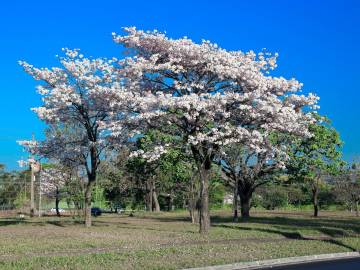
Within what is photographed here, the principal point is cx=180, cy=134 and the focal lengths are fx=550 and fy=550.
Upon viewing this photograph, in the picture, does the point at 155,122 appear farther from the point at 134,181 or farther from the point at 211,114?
the point at 134,181

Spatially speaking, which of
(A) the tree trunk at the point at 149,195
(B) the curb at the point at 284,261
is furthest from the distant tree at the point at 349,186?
(B) the curb at the point at 284,261

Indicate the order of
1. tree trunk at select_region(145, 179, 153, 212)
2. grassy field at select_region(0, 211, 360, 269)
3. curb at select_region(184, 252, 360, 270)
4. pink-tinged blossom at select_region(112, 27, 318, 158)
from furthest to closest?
tree trunk at select_region(145, 179, 153, 212)
pink-tinged blossom at select_region(112, 27, 318, 158)
curb at select_region(184, 252, 360, 270)
grassy field at select_region(0, 211, 360, 269)

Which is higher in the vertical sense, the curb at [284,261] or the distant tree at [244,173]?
the distant tree at [244,173]

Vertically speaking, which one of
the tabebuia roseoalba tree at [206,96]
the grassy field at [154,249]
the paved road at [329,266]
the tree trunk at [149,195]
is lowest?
the paved road at [329,266]

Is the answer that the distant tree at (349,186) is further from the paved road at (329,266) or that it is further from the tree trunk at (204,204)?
the paved road at (329,266)

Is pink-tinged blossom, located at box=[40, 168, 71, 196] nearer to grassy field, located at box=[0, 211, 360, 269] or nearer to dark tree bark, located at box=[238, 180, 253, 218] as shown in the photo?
dark tree bark, located at box=[238, 180, 253, 218]

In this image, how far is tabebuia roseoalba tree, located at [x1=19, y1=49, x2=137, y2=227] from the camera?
2469cm

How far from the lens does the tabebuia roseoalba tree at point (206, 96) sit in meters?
21.1

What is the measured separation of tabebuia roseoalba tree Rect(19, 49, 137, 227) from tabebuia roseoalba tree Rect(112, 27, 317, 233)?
6.75ft

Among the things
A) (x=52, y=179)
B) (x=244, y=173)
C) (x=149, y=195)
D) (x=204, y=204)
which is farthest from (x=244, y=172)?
(x=149, y=195)

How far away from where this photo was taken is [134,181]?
5653cm

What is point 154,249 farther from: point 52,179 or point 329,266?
point 52,179

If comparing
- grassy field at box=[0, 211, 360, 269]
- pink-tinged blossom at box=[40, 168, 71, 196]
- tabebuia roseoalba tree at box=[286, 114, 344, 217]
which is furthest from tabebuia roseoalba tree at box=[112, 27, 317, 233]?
pink-tinged blossom at box=[40, 168, 71, 196]

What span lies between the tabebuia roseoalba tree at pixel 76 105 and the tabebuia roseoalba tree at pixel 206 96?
6.75 ft
